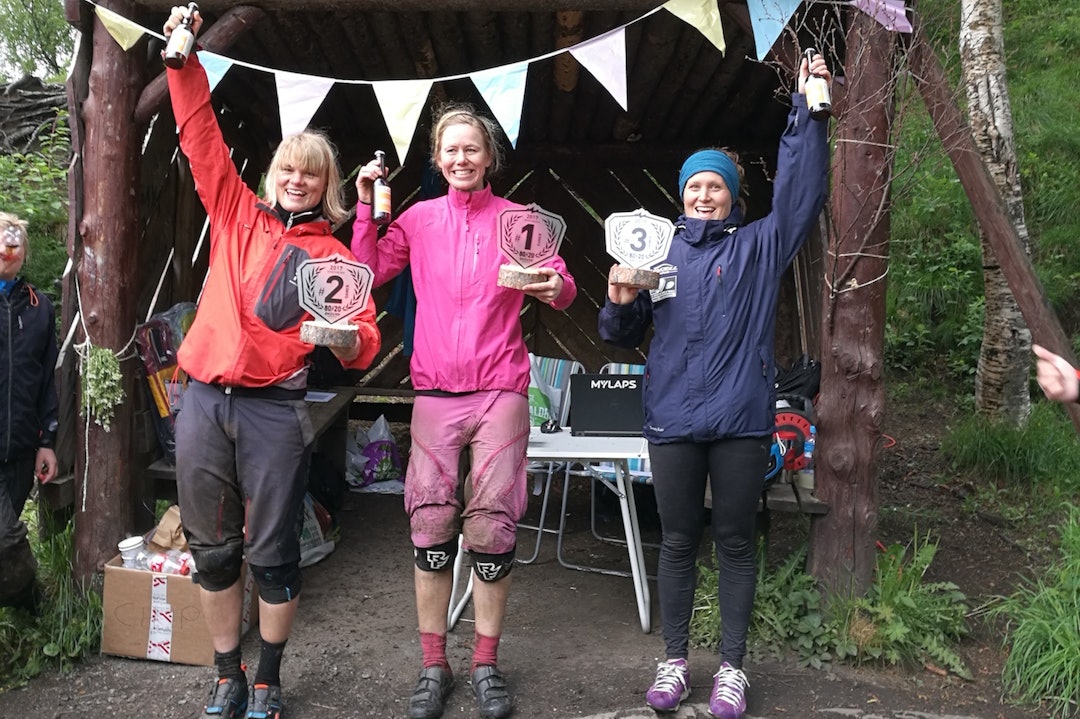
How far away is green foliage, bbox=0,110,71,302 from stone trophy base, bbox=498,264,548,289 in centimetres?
496

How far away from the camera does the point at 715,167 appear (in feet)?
9.26

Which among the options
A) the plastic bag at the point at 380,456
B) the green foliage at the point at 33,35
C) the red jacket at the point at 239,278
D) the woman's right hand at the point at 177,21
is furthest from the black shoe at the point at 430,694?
the green foliage at the point at 33,35

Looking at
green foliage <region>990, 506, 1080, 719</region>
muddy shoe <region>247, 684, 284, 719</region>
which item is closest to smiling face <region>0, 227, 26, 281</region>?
muddy shoe <region>247, 684, 284, 719</region>

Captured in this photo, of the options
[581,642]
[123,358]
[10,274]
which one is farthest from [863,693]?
[10,274]

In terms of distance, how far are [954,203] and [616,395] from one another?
6.60m

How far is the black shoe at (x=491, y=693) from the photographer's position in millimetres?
2873

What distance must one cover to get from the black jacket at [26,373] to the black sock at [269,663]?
1.23m

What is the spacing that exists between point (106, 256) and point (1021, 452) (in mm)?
5532

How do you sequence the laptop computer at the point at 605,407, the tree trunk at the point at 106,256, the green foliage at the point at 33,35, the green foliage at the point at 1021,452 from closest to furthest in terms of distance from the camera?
the tree trunk at the point at 106,256 → the laptop computer at the point at 605,407 → the green foliage at the point at 1021,452 → the green foliage at the point at 33,35

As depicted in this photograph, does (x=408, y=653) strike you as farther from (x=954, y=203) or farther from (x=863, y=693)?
(x=954, y=203)

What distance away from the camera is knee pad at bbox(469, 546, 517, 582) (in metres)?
2.80

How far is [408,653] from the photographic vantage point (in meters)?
3.53

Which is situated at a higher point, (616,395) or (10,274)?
(10,274)

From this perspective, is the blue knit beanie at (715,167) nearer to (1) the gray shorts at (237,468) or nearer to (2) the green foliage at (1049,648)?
(1) the gray shorts at (237,468)
